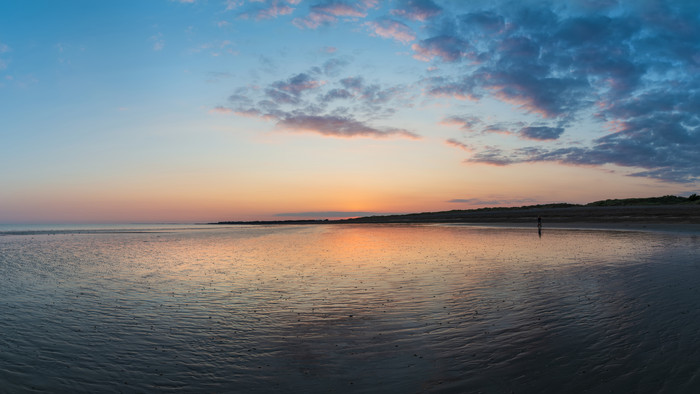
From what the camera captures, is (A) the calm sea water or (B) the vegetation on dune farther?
(B) the vegetation on dune

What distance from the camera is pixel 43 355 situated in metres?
9.51

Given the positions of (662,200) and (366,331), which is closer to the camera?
(366,331)

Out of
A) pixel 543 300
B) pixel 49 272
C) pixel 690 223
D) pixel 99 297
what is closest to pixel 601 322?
pixel 543 300

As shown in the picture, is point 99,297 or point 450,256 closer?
point 99,297

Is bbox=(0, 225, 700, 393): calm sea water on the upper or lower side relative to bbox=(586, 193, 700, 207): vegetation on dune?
→ lower

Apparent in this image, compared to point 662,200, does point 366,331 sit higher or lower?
lower

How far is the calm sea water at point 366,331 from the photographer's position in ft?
24.6

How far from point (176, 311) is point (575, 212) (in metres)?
93.3

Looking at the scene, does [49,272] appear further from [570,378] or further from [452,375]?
[570,378]

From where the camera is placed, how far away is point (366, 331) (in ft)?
34.8

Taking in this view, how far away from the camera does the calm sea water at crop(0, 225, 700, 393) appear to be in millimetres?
7508

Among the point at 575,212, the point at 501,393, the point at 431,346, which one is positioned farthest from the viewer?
the point at 575,212

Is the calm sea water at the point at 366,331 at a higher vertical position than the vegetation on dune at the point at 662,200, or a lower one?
lower

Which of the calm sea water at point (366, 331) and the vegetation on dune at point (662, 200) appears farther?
the vegetation on dune at point (662, 200)
